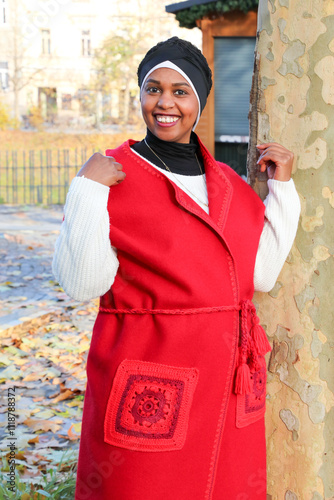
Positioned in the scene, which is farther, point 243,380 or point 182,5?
point 182,5

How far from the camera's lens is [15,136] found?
84.9 ft

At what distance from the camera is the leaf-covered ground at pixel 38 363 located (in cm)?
420

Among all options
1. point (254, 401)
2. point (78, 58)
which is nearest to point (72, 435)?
point (254, 401)

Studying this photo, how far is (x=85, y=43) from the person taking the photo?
29.3 meters

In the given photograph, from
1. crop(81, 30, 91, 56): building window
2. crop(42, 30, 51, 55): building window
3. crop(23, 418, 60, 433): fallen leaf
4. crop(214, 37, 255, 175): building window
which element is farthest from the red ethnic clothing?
crop(42, 30, 51, 55): building window

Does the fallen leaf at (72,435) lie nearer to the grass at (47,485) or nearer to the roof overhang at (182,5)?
the grass at (47,485)

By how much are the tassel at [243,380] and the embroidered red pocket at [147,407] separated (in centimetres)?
20

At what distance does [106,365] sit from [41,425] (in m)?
2.65

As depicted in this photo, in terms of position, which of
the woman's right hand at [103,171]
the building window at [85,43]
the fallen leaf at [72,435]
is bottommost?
the fallen leaf at [72,435]

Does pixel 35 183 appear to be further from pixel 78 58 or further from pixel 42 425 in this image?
pixel 42 425

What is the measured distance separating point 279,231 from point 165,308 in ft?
1.77

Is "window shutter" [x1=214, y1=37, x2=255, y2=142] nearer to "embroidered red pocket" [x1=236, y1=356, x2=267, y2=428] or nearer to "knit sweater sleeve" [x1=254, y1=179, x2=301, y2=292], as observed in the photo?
"knit sweater sleeve" [x1=254, y1=179, x2=301, y2=292]

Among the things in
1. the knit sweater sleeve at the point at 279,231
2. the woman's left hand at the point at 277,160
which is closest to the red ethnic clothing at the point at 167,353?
the knit sweater sleeve at the point at 279,231

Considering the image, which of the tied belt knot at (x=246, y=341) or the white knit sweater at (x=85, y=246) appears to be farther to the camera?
the tied belt knot at (x=246, y=341)
